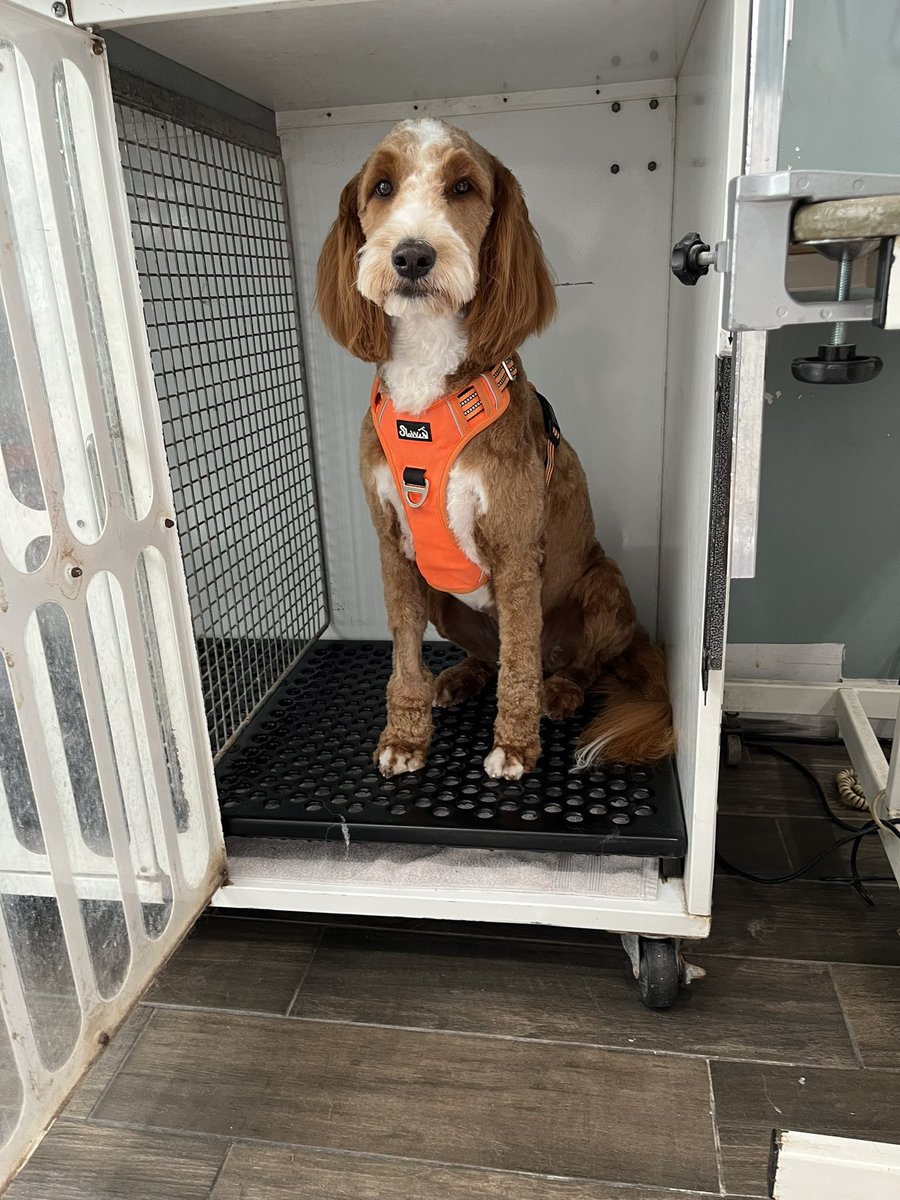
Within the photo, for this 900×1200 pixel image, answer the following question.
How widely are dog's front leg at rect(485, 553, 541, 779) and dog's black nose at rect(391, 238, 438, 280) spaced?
0.46 meters

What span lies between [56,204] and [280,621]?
1027 mm

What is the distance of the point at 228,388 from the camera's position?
1.67 m

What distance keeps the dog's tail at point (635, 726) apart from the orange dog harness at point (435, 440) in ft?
1.26

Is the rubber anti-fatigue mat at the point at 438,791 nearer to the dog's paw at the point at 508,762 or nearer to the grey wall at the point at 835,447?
the dog's paw at the point at 508,762

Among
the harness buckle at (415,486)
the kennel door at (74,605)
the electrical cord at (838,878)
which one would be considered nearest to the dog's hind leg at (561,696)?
the electrical cord at (838,878)

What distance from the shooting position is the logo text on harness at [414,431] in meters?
1.35

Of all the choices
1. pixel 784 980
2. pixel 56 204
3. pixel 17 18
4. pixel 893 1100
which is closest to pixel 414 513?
pixel 56 204

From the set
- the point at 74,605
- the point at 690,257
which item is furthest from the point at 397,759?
the point at 690,257

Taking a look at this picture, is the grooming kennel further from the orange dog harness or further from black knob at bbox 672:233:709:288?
the orange dog harness

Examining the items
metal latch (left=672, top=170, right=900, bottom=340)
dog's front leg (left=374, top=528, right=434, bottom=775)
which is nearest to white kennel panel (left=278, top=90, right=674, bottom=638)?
dog's front leg (left=374, top=528, right=434, bottom=775)

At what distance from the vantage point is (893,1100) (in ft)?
3.59

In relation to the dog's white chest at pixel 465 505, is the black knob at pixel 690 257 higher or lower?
higher

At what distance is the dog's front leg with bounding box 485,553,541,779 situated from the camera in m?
1.45

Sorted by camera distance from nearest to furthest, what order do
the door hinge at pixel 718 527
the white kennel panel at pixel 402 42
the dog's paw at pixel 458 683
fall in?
the door hinge at pixel 718 527, the white kennel panel at pixel 402 42, the dog's paw at pixel 458 683
